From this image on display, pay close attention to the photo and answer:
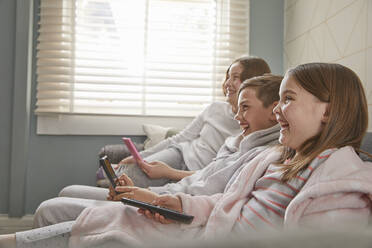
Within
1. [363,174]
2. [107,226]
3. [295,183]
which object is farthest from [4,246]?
[363,174]

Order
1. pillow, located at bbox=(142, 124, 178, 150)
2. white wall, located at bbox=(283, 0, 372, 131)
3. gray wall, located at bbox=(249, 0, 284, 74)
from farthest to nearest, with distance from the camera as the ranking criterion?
gray wall, located at bbox=(249, 0, 284, 74)
pillow, located at bbox=(142, 124, 178, 150)
white wall, located at bbox=(283, 0, 372, 131)

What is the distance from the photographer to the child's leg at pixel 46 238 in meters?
0.93

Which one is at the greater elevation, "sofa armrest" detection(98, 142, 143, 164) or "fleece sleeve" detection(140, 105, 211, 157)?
"fleece sleeve" detection(140, 105, 211, 157)

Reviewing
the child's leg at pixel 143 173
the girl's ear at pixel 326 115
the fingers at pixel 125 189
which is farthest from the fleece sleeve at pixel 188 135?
the girl's ear at pixel 326 115

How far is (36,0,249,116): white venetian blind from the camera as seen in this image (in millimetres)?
2580

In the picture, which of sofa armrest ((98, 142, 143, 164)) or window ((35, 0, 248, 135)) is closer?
sofa armrest ((98, 142, 143, 164))

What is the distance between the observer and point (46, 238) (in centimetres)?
94

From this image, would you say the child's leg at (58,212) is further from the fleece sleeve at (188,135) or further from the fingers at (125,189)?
the fleece sleeve at (188,135)

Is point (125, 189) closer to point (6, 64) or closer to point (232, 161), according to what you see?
point (232, 161)

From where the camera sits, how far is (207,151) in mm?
1866

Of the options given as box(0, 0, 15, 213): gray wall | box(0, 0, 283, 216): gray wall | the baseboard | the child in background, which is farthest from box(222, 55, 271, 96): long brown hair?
the baseboard

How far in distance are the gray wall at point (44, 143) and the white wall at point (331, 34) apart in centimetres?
13

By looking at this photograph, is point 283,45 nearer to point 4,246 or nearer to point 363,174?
point 363,174

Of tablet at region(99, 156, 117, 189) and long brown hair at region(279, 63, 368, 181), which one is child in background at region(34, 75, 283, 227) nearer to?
tablet at region(99, 156, 117, 189)
